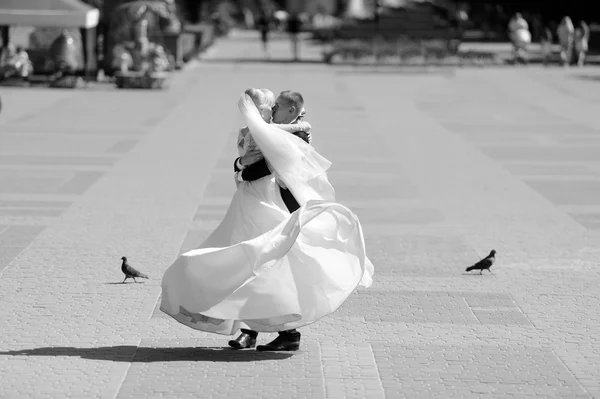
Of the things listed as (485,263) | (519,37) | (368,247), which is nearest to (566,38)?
(519,37)

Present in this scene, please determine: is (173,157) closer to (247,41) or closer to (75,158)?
(75,158)

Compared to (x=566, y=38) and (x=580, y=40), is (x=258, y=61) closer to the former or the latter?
(x=566, y=38)

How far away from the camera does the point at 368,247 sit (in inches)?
516

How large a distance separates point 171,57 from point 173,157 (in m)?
24.6

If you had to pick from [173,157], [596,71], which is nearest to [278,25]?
[596,71]

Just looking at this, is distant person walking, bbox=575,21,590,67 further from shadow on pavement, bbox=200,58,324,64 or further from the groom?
the groom

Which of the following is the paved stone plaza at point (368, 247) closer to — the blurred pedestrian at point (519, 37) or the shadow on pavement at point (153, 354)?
the shadow on pavement at point (153, 354)

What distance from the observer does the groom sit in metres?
8.95

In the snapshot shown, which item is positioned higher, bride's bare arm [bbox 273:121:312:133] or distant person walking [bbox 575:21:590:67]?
bride's bare arm [bbox 273:121:312:133]

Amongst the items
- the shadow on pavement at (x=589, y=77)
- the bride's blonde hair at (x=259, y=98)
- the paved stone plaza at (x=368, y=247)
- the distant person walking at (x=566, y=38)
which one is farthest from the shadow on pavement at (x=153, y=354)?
the distant person walking at (x=566, y=38)

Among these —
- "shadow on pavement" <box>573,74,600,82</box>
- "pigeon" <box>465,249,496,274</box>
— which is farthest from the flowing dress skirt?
"shadow on pavement" <box>573,74,600,82</box>

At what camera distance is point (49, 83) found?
36.2 meters

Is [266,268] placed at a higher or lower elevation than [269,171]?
lower

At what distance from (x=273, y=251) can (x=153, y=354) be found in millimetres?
1063
